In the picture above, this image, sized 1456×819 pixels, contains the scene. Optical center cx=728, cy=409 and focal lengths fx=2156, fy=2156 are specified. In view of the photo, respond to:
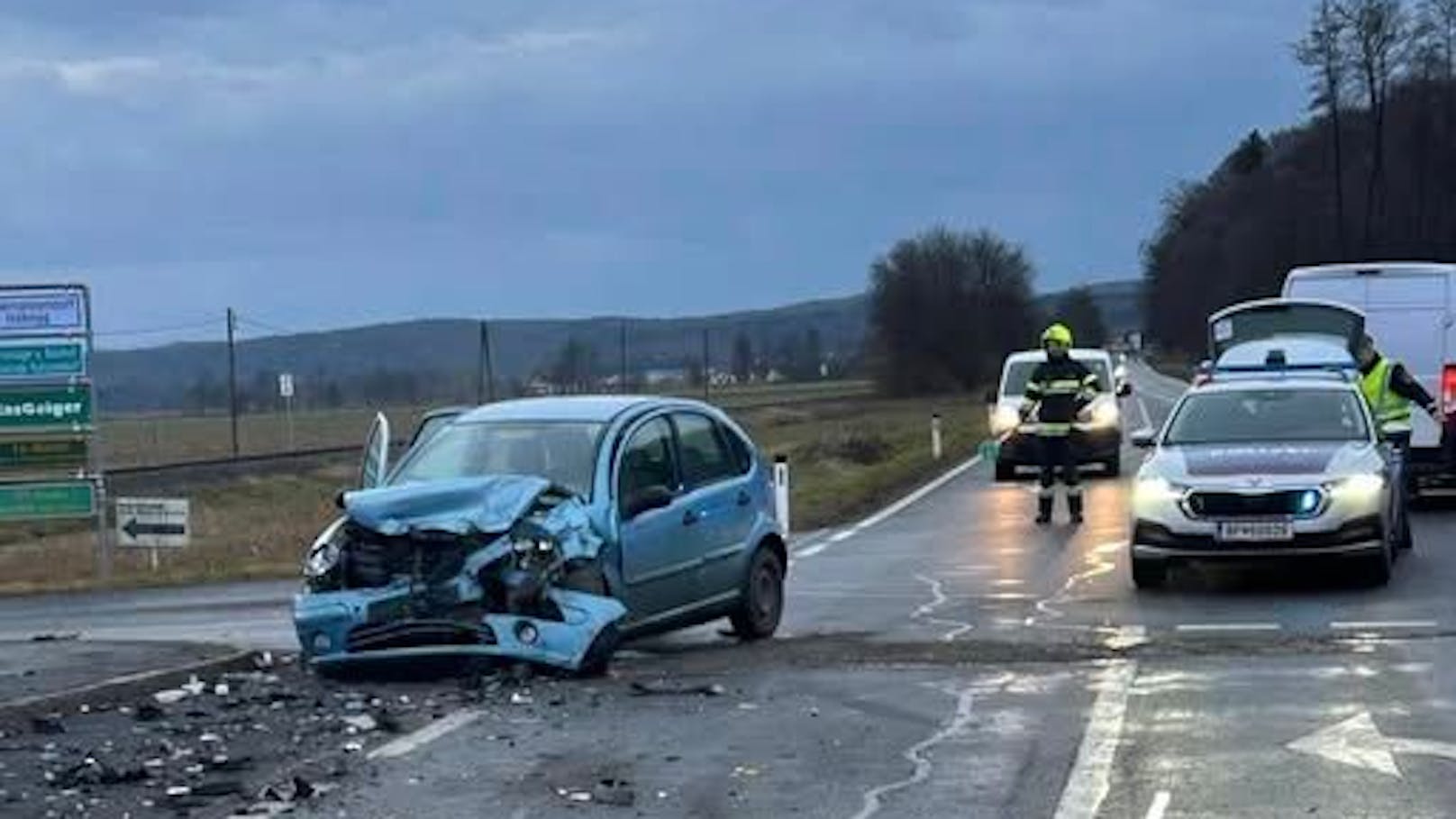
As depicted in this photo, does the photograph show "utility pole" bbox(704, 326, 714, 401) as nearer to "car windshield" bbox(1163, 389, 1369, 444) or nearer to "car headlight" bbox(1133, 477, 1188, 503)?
"car windshield" bbox(1163, 389, 1369, 444)

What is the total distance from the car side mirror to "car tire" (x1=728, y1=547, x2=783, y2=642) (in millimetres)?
1162

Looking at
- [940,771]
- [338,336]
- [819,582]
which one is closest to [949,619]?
[819,582]

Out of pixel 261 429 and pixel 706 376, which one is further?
pixel 261 429

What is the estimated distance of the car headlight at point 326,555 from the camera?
464 inches

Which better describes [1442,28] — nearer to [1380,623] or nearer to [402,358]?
[402,358]

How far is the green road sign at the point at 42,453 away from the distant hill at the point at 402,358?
35133 mm

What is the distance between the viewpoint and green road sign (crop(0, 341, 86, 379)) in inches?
961

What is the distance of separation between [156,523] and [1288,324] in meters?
13.7

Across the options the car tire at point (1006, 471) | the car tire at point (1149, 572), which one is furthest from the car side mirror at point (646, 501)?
the car tire at point (1006, 471)

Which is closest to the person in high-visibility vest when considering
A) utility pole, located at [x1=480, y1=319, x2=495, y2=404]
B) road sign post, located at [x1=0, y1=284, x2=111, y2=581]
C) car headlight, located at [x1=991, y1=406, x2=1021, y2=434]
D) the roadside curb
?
car headlight, located at [x1=991, y1=406, x2=1021, y2=434]

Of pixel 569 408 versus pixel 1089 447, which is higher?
pixel 569 408

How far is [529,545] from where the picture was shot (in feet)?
37.7

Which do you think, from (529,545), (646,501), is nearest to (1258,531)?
(646,501)

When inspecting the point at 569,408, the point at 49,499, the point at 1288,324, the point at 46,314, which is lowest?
the point at 49,499
